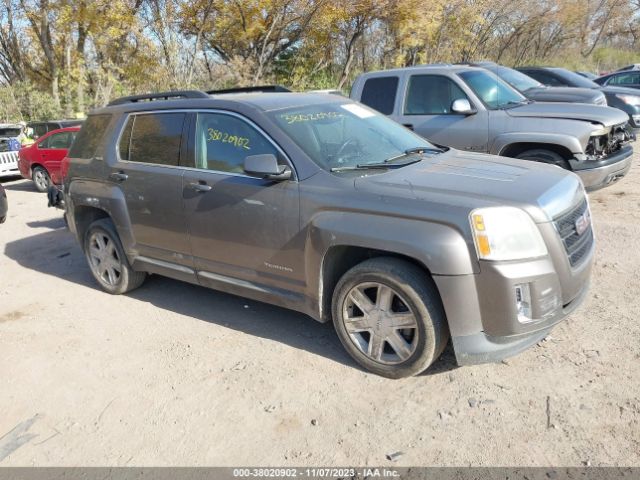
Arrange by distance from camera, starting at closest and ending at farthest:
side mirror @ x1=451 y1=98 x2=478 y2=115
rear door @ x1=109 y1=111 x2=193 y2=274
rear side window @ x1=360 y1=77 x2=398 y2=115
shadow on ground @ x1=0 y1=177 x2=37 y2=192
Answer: rear door @ x1=109 y1=111 x2=193 y2=274
side mirror @ x1=451 y1=98 x2=478 y2=115
rear side window @ x1=360 y1=77 x2=398 y2=115
shadow on ground @ x1=0 y1=177 x2=37 y2=192

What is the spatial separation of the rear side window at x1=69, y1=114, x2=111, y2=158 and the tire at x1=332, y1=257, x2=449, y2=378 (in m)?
3.11

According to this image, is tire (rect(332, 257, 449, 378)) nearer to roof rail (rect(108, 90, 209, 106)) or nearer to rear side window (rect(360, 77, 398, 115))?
roof rail (rect(108, 90, 209, 106))

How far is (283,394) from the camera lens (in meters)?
3.50

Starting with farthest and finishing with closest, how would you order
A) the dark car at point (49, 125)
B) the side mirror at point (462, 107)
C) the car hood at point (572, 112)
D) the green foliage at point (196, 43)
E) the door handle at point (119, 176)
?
the green foliage at point (196, 43), the dark car at point (49, 125), the side mirror at point (462, 107), the car hood at point (572, 112), the door handle at point (119, 176)

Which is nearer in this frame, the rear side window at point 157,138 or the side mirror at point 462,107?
the rear side window at point 157,138

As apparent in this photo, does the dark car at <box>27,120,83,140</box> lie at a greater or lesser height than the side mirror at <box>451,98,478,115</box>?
greater

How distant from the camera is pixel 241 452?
9.86 feet

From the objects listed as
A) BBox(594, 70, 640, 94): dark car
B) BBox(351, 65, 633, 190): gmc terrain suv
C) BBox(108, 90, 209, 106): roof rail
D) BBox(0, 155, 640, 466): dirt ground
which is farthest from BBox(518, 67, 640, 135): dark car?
BBox(108, 90, 209, 106): roof rail

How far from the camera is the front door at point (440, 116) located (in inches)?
283

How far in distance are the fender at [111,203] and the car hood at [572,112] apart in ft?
15.9

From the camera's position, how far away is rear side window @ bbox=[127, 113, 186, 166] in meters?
4.56

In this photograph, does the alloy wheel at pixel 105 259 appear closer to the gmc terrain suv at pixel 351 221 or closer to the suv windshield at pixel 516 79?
the gmc terrain suv at pixel 351 221

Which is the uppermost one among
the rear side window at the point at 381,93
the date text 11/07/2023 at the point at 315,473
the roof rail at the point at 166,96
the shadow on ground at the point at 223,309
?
the roof rail at the point at 166,96

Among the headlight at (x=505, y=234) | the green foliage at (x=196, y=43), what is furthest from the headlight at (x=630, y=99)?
the green foliage at (x=196, y=43)
